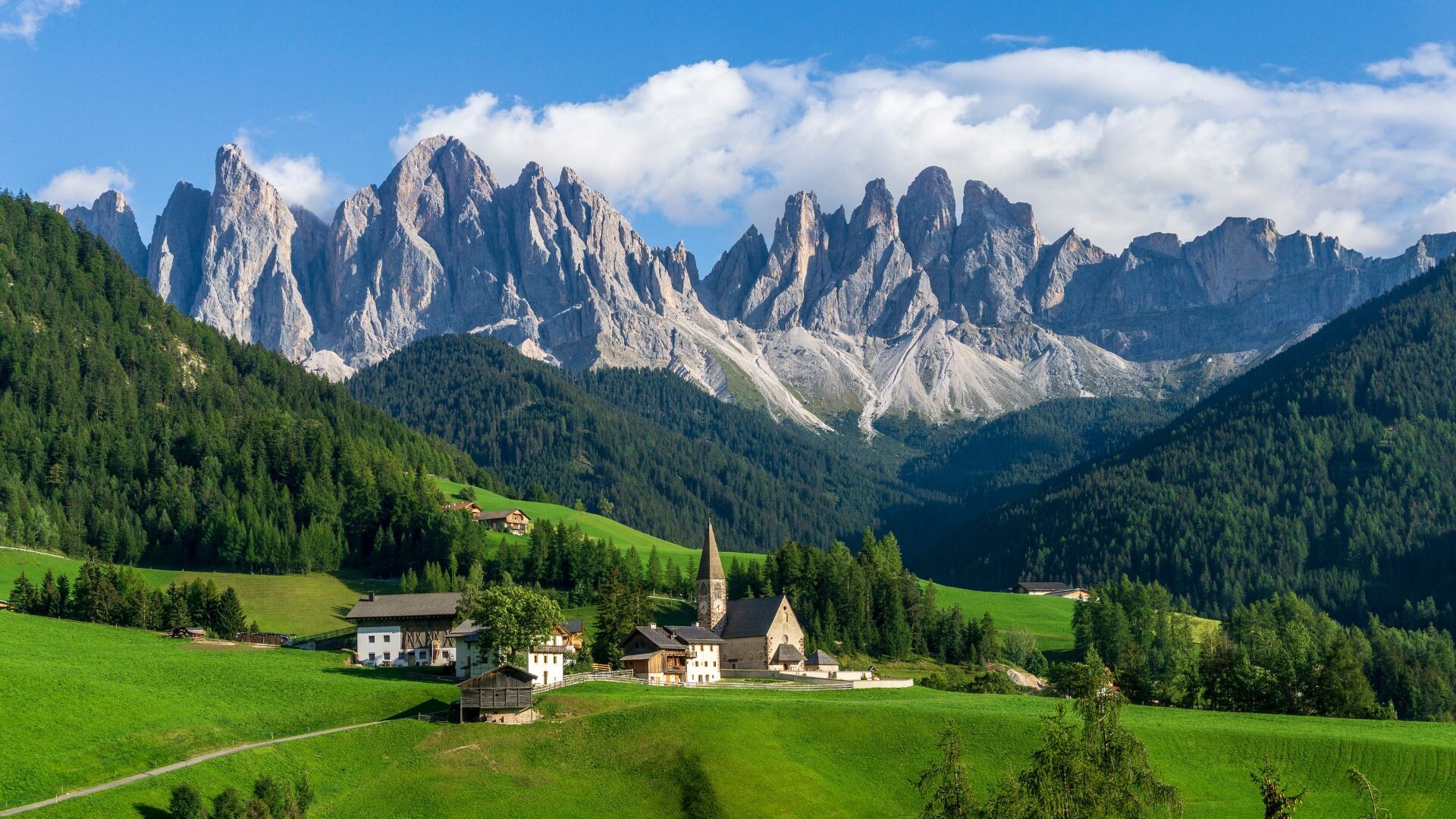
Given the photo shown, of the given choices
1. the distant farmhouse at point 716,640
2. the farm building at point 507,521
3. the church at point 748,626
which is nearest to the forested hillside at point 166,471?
the farm building at point 507,521

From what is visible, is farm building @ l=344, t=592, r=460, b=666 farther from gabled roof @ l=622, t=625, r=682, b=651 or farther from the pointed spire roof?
the pointed spire roof

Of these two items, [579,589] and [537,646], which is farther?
[579,589]

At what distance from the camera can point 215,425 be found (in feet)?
600

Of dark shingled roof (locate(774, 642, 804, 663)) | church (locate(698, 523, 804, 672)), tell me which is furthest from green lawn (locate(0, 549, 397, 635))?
dark shingled roof (locate(774, 642, 804, 663))

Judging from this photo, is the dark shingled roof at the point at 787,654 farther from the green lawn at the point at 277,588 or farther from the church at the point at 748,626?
the green lawn at the point at 277,588

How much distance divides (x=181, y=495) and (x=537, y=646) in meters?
77.5

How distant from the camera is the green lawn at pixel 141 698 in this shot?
235 feet

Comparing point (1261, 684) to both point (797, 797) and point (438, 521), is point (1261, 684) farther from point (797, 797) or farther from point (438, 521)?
point (438, 521)

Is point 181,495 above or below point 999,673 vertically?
above

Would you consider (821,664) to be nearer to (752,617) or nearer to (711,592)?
(752,617)

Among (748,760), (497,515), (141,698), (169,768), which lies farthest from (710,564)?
(169,768)

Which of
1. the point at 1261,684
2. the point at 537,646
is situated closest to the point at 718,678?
the point at 537,646

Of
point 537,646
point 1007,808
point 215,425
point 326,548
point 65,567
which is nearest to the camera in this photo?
point 1007,808

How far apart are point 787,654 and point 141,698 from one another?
5941cm
